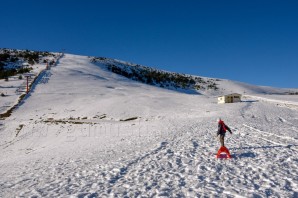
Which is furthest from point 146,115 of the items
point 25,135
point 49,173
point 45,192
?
point 45,192

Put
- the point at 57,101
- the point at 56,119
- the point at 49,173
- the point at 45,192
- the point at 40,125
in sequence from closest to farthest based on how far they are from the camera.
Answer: the point at 45,192 < the point at 49,173 < the point at 40,125 < the point at 56,119 < the point at 57,101

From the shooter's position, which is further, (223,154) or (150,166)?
(223,154)

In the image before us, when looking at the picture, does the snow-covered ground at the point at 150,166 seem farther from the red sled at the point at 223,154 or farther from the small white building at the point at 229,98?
the small white building at the point at 229,98

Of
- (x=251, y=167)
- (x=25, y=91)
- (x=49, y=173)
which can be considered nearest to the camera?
(x=251, y=167)

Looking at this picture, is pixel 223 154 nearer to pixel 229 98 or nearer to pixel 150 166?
pixel 150 166

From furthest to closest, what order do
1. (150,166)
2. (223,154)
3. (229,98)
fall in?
(229,98) → (223,154) → (150,166)

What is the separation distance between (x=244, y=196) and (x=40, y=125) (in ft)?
112

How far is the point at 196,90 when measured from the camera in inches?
4855

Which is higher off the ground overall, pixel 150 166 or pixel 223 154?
pixel 223 154

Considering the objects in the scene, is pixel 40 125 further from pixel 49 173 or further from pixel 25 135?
pixel 49 173

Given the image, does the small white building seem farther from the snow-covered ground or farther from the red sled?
the red sled

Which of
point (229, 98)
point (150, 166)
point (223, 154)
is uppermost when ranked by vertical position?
point (229, 98)

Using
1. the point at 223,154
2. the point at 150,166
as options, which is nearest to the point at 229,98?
the point at 223,154

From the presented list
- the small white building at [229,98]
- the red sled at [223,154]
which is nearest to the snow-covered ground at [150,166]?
the red sled at [223,154]
